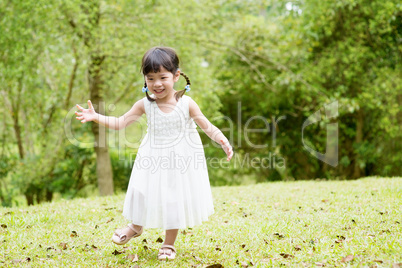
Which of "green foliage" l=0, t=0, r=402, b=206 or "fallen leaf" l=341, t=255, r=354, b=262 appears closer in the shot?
"fallen leaf" l=341, t=255, r=354, b=262

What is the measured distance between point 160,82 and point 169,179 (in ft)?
2.65

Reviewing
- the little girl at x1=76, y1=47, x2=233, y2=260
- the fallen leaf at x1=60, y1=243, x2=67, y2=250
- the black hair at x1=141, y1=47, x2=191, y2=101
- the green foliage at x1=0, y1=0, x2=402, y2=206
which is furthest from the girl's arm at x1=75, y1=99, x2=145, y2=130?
the green foliage at x1=0, y1=0, x2=402, y2=206

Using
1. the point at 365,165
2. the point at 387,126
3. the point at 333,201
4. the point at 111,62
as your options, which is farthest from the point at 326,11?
the point at 333,201

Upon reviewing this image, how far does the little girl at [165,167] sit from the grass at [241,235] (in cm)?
35

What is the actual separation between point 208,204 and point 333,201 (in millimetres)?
2854

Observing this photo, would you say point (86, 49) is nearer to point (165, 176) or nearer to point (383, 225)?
point (165, 176)

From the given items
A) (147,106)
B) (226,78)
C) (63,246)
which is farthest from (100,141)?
(147,106)

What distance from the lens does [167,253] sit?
3.54 metres

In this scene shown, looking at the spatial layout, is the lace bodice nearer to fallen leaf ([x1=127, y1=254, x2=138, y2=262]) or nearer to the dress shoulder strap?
the dress shoulder strap

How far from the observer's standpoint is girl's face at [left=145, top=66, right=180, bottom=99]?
3.49m

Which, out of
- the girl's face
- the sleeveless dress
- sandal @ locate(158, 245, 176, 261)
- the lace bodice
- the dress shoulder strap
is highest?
the girl's face

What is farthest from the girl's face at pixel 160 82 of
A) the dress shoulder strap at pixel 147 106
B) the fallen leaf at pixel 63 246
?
the fallen leaf at pixel 63 246

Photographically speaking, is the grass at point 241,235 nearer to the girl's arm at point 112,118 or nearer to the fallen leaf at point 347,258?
the fallen leaf at point 347,258

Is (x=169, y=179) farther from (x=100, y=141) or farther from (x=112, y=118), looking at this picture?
(x=100, y=141)
